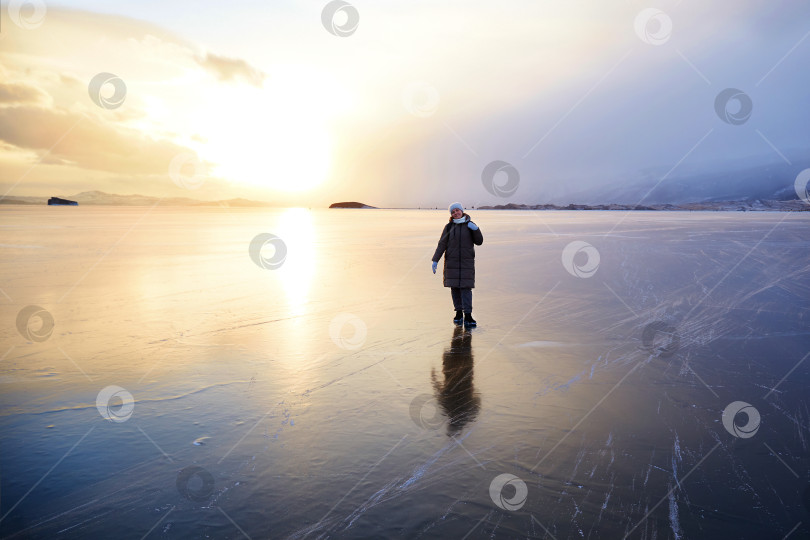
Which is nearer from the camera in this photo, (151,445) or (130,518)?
(130,518)

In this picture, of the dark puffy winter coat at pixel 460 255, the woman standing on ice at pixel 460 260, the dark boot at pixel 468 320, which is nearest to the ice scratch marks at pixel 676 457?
the dark boot at pixel 468 320

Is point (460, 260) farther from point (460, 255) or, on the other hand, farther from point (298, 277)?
point (298, 277)

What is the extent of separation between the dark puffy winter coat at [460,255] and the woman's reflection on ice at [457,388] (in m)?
1.40

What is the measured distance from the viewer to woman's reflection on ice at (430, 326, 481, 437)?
15.3 ft

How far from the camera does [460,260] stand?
8.34m

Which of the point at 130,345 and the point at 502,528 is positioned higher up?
the point at 130,345

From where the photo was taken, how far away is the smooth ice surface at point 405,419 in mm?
3195

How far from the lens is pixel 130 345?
6.91 metres

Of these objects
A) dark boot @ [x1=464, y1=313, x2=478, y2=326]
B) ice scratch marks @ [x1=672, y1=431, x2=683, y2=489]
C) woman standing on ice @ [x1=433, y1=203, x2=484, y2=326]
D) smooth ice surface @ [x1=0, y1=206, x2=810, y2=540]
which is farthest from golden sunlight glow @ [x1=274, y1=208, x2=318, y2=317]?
ice scratch marks @ [x1=672, y1=431, x2=683, y2=489]

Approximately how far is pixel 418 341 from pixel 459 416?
2573 millimetres

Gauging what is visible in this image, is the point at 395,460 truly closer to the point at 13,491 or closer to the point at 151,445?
the point at 151,445

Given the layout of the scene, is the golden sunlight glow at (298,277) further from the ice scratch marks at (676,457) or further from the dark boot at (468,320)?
the ice scratch marks at (676,457)

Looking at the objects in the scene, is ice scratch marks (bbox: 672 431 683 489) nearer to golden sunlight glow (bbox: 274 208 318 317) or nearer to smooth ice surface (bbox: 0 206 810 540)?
smooth ice surface (bbox: 0 206 810 540)

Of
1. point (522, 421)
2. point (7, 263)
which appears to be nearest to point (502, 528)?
point (522, 421)
